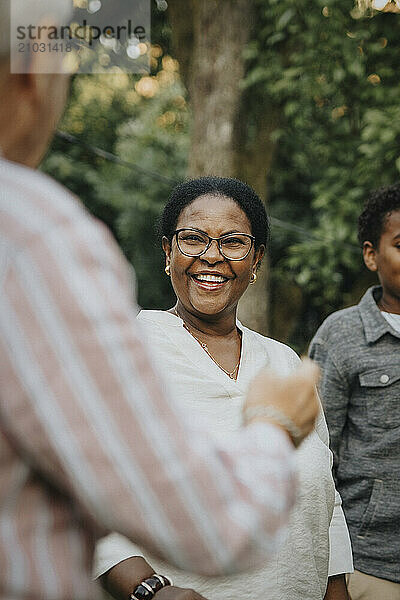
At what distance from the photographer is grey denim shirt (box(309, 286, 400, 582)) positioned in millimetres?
3062

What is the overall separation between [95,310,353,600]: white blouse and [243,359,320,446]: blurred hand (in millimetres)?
906

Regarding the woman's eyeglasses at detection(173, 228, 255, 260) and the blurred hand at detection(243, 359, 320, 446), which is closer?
the blurred hand at detection(243, 359, 320, 446)

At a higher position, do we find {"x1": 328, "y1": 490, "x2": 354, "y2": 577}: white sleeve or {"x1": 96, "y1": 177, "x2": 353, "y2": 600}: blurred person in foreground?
{"x1": 96, "y1": 177, "x2": 353, "y2": 600}: blurred person in foreground

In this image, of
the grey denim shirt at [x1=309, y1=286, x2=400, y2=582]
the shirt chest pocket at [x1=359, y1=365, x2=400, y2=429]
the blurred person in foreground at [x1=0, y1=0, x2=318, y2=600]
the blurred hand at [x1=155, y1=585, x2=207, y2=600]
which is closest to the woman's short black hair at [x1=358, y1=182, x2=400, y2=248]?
the grey denim shirt at [x1=309, y1=286, x2=400, y2=582]

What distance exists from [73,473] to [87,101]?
51.1 feet

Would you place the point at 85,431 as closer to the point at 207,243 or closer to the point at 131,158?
the point at 207,243

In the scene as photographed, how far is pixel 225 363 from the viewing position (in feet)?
8.45

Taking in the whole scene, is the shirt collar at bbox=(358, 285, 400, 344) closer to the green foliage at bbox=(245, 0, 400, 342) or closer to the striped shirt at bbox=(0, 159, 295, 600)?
the green foliage at bbox=(245, 0, 400, 342)

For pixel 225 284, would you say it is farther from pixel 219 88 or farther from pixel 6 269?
pixel 219 88

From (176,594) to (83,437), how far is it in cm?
108

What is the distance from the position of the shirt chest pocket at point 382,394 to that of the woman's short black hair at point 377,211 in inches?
23.7

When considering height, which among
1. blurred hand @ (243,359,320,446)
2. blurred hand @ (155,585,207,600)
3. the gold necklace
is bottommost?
blurred hand @ (155,585,207,600)

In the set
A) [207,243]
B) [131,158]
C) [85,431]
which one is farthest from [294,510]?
[131,158]

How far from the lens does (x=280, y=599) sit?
220cm
